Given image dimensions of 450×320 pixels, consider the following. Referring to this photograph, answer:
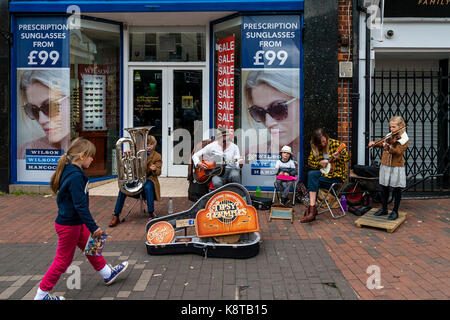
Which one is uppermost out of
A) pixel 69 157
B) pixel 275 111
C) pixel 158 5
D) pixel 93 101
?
pixel 158 5

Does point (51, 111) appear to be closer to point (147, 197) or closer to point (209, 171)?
point (147, 197)

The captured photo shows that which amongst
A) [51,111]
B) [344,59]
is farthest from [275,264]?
[51,111]

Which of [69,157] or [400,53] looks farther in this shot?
[400,53]

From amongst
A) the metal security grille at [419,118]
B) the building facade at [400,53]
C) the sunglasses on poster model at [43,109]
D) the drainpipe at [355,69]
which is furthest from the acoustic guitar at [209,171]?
the sunglasses on poster model at [43,109]

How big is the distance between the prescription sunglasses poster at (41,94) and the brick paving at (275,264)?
213 cm

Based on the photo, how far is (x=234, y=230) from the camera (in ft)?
17.5

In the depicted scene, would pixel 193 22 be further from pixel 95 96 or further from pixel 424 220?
pixel 424 220

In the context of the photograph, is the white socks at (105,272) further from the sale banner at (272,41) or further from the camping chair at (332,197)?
the sale banner at (272,41)

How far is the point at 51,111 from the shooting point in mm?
9117

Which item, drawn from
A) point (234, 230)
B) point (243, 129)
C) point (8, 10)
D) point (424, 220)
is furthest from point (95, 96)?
point (424, 220)

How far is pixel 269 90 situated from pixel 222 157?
1.90 metres

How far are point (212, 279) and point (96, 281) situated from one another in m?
1.21

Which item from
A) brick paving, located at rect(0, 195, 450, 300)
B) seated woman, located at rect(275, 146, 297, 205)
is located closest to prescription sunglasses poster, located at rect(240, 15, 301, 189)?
seated woman, located at rect(275, 146, 297, 205)

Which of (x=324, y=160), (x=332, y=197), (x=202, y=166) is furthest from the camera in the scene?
(x=332, y=197)
